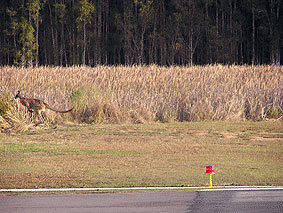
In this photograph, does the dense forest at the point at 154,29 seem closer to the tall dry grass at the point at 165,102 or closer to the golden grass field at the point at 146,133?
the golden grass field at the point at 146,133

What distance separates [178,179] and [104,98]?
9.48 m

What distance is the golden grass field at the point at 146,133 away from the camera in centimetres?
879

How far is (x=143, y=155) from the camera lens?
1096cm

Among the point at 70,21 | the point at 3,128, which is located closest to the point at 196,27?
the point at 70,21

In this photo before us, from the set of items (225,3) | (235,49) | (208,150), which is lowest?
(208,150)

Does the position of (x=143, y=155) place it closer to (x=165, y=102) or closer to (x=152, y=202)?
(x=152, y=202)

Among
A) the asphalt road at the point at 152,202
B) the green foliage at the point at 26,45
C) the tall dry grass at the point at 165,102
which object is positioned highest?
the green foliage at the point at 26,45

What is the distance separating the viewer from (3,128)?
14.7m

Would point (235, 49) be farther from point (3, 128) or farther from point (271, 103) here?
point (3, 128)

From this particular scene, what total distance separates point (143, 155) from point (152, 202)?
15.0ft

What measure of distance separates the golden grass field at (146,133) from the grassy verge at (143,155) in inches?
0.7

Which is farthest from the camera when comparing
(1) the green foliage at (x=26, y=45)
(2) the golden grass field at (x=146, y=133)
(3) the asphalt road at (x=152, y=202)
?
(1) the green foliage at (x=26, y=45)

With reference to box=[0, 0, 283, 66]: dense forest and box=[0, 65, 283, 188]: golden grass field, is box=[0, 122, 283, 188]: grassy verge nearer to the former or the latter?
box=[0, 65, 283, 188]: golden grass field

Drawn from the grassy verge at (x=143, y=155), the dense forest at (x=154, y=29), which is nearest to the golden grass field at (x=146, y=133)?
the grassy verge at (x=143, y=155)
